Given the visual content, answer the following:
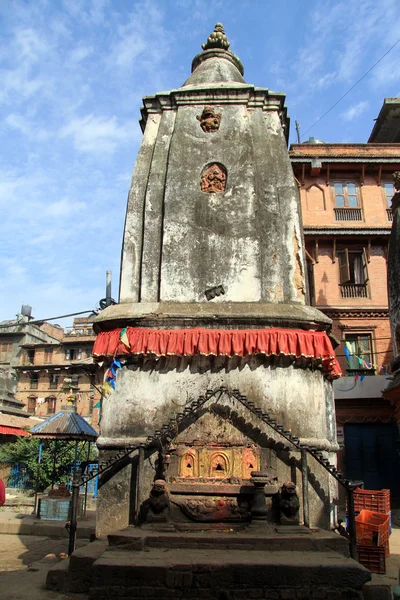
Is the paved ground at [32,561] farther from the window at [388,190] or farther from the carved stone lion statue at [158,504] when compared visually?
the window at [388,190]

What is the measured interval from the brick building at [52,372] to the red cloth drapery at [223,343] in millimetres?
40290

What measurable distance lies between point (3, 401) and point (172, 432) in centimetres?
2602

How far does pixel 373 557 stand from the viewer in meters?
8.44

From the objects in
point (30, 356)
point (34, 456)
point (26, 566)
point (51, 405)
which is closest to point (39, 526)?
point (26, 566)

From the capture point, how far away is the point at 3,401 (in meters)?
30.2

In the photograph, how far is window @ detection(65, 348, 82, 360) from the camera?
50.5 metres

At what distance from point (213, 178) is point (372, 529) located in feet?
23.8

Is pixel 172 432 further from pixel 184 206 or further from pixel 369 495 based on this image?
pixel 369 495

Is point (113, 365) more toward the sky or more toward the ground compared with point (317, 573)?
more toward the sky

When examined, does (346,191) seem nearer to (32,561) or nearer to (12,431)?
(12,431)

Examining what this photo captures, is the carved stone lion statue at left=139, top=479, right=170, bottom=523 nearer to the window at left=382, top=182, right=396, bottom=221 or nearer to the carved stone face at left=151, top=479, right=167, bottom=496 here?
the carved stone face at left=151, top=479, right=167, bottom=496

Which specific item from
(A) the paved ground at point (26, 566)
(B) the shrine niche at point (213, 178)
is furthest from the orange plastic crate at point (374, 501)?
(B) the shrine niche at point (213, 178)

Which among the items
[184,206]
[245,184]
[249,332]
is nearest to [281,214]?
[245,184]

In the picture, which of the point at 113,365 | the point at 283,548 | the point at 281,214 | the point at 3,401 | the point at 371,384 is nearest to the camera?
the point at 283,548
